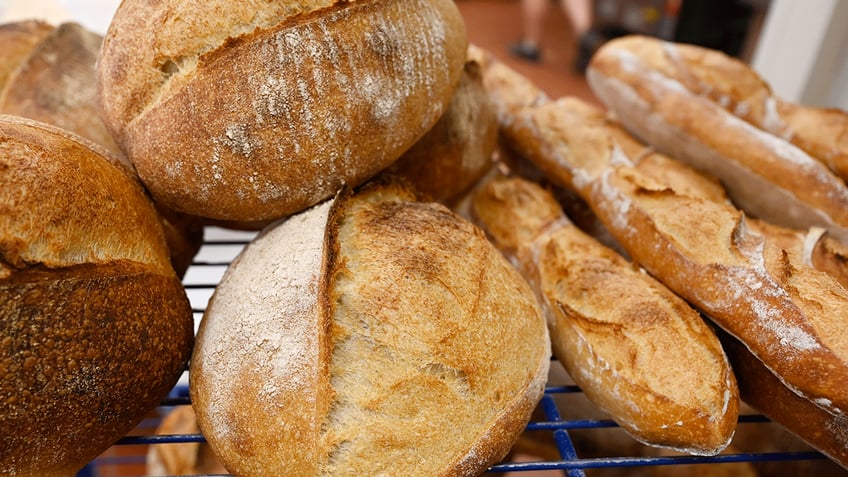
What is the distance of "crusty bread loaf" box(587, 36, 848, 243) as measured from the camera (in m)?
1.07

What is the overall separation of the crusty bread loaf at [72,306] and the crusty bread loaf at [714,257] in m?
0.74

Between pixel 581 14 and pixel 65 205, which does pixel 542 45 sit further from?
pixel 65 205

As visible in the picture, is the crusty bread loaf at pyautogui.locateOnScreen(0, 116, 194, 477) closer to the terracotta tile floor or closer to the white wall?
the white wall

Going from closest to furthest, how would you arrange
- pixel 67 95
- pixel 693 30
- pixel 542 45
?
pixel 67 95
pixel 693 30
pixel 542 45

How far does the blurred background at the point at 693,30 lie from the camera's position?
1592 millimetres

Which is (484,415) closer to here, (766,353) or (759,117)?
(766,353)

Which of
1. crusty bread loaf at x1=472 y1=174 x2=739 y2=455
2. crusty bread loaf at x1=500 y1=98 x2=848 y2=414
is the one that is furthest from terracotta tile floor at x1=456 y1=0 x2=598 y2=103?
crusty bread loaf at x1=472 y1=174 x2=739 y2=455

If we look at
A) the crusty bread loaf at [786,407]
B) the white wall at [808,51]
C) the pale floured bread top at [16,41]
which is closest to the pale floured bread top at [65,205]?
the pale floured bread top at [16,41]

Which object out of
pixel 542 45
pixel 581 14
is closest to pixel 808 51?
pixel 581 14

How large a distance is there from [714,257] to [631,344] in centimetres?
19

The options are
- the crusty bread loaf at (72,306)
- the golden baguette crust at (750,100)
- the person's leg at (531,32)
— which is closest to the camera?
the crusty bread loaf at (72,306)

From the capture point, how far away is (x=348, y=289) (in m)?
0.81

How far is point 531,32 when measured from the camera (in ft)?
14.6

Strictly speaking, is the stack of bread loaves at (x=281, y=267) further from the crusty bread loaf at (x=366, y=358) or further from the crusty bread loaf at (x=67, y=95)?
the crusty bread loaf at (x=67, y=95)
